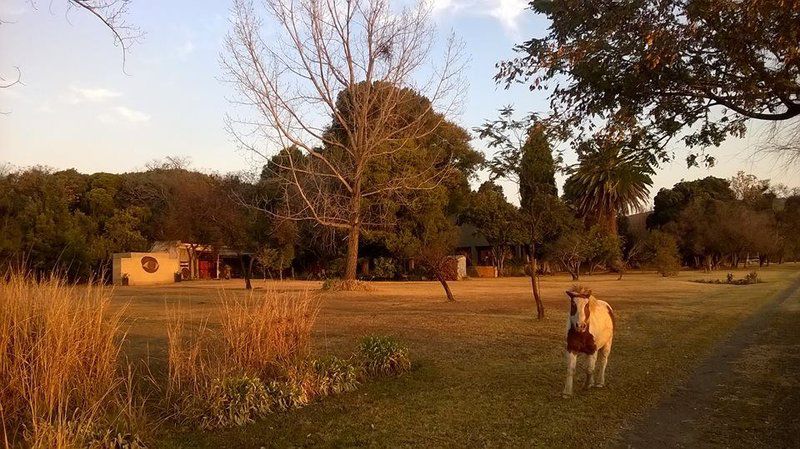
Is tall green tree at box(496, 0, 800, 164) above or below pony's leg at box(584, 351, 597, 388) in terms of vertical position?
above

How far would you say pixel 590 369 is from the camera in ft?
26.8

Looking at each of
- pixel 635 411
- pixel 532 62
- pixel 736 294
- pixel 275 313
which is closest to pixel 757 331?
pixel 635 411

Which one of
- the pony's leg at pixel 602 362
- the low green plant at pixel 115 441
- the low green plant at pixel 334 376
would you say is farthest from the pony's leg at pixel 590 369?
the low green plant at pixel 115 441

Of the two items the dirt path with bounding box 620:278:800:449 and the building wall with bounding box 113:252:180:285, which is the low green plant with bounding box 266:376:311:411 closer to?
the dirt path with bounding box 620:278:800:449

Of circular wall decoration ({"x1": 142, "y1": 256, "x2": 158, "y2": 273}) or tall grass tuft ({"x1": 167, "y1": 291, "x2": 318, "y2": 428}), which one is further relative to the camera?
circular wall decoration ({"x1": 142, "y1": 256, "x2": 158, "y2": 273})

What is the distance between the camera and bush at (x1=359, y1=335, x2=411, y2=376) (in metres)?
9.10

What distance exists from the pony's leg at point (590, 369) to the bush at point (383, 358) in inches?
103

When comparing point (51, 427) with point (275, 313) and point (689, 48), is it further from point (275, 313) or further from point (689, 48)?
point (689, 48)

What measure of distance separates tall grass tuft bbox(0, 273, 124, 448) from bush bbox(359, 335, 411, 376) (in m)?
3.52

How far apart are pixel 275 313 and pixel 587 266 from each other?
53.4m

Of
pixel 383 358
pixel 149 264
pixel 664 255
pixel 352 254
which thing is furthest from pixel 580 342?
pixel 664 255

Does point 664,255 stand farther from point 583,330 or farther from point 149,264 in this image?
point 583,330

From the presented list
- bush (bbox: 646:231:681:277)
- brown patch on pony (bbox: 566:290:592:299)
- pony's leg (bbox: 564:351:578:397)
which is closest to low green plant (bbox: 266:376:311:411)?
pony's leg (bbox: 564:351:578:397)

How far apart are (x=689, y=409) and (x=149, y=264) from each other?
4255cm
